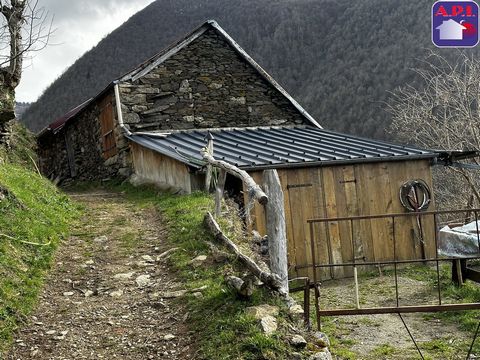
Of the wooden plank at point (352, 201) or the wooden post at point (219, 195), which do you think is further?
the wooden plank at point (352, 201)

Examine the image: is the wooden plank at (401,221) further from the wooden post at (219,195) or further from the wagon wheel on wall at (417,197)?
the wooden post at (219,195)

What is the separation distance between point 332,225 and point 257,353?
7180mm

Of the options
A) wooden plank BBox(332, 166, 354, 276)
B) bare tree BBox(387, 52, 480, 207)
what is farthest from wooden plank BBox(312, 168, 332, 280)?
bare tree BBox(387, 52, 480, 207)

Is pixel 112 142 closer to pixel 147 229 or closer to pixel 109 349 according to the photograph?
pixel 147 229

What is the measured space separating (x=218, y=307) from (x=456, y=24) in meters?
7.26

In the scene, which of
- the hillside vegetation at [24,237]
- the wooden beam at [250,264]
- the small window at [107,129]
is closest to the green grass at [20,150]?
the small window at [107,129]

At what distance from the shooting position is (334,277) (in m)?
11.3

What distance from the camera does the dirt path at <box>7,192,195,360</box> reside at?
184 inches

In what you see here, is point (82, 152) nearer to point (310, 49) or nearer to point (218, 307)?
point (218, 307)

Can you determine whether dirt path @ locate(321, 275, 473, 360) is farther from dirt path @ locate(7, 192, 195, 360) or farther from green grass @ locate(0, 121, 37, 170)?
green grass @ locate(0, 121, 37, 170)

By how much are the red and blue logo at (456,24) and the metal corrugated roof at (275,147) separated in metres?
2.96

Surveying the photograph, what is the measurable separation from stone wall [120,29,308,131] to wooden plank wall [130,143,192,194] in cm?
85

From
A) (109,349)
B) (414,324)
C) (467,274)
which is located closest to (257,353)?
(109,349)

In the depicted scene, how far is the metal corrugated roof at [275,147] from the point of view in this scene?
10570 mm
